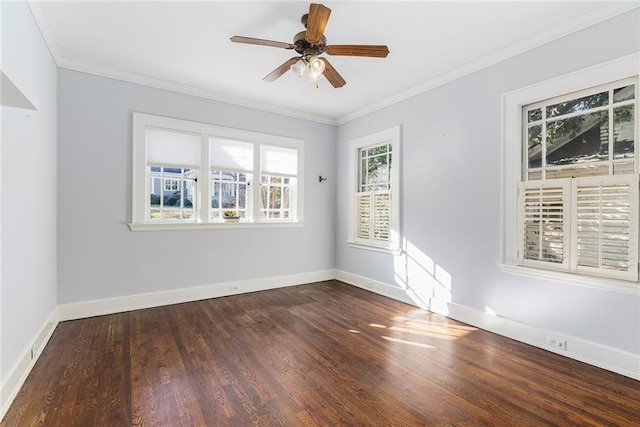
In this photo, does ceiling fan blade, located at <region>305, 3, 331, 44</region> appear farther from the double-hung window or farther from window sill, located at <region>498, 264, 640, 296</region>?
window sill, located at <region>498, 264, 640, 296</region>

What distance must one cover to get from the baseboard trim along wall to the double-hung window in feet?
2.02

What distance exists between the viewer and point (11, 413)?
1886 millimetres

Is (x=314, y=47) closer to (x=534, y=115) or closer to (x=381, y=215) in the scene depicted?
(x=534, y=115)

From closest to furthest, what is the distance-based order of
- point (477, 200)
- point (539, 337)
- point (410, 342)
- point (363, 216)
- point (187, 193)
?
point (539, 337) → point (410, 342) → point (477, 200) → point (187, 193) → point (363, 216)

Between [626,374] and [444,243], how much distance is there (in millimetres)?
1820

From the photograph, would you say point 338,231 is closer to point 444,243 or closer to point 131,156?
point 444,243

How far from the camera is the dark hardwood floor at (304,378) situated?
6.16 feet

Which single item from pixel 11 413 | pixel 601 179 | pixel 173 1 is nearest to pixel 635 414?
pixel 601 179

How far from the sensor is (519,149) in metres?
3.04

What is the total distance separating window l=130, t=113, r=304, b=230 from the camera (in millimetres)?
3865

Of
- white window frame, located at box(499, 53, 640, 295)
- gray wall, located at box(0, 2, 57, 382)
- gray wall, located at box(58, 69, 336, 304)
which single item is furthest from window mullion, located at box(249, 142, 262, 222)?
white window frame, located at box(499, 53, 640, 295)

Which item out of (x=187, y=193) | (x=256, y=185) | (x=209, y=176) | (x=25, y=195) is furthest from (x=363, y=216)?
(x=25, y=195)

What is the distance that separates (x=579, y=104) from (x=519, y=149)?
0.56m

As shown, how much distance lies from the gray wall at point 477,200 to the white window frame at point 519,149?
6 cm
